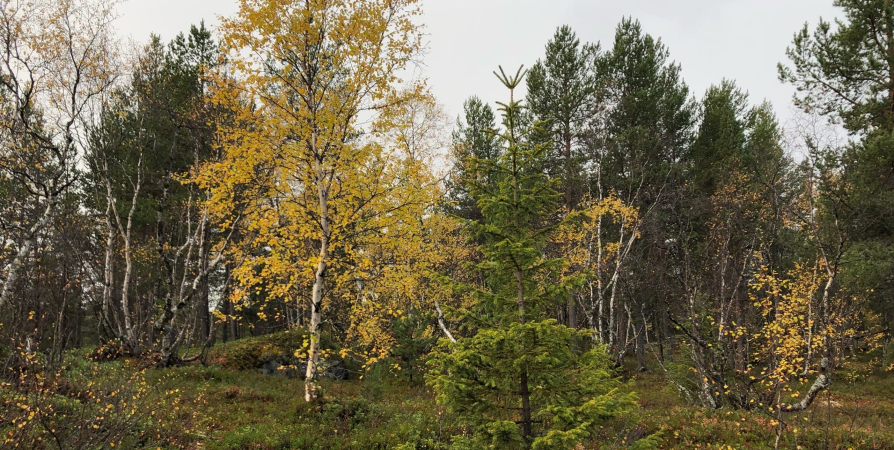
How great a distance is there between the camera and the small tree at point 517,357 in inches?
180

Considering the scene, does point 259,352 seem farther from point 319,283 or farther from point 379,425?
point 319,283

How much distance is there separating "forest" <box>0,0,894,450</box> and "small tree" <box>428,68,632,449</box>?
4 centimetres


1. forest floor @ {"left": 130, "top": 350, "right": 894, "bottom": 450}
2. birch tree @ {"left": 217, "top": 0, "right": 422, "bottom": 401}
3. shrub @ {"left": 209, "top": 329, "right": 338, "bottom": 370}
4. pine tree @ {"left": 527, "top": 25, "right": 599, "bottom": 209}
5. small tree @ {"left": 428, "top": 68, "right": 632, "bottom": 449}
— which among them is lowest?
forest floor @ {"left": 130, "top": 350, "right": 894, "bottom": 450}

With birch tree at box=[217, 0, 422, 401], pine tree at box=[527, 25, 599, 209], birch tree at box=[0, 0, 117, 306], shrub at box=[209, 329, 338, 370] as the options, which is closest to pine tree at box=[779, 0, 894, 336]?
pine tree at box=[527, 25, 599, 209]

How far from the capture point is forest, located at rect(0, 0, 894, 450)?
5355 mm

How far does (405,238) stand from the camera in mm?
8359

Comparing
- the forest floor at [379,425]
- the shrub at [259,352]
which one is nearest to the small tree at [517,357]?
the forest floor at [379,425]

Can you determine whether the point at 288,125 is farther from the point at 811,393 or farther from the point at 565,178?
the point at 811,393

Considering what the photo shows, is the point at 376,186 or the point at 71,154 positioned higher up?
the point at 71,154

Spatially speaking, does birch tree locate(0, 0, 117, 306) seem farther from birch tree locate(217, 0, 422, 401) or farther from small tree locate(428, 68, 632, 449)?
small tree locate(428, 68, 632, 449)

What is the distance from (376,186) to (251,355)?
9967mm

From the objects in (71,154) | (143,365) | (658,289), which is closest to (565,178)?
(658,289)

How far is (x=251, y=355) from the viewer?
14.2 m

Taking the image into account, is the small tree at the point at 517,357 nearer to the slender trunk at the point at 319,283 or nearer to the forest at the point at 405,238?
the forest at the point at 405,238
